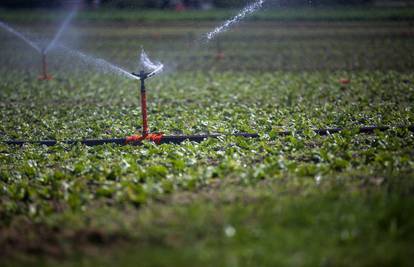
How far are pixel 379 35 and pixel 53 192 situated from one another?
25.4m

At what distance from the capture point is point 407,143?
27.8ft

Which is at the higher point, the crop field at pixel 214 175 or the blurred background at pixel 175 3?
the blurred background at pixel 175 3

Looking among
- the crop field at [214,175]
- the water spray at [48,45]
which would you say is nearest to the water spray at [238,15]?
the crop field at [214,175]

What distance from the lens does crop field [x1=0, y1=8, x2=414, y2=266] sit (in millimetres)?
5020

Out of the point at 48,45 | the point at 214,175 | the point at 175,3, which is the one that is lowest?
the point at 48,45

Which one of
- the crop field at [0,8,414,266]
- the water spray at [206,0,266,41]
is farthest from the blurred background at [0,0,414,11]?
the crop field at [0,8,414,266]

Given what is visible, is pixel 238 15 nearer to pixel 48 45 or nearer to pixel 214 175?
pixel 214 175

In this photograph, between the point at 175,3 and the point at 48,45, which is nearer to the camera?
the point at 48,45

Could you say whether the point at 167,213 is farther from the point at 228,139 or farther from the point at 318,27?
the point at 318,27

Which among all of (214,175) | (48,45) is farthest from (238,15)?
(48,45)

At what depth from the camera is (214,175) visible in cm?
716

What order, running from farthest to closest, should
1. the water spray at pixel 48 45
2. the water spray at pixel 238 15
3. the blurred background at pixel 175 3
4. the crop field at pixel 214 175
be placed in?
the blurred background at pixel 175 3
the water spray at pixel 48 45
the water spray at pixel 238 15
the crop field at pixel 214 175

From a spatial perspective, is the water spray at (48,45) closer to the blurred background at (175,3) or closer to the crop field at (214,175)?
the crop field at (214,175)

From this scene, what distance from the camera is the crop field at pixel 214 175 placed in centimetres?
502
